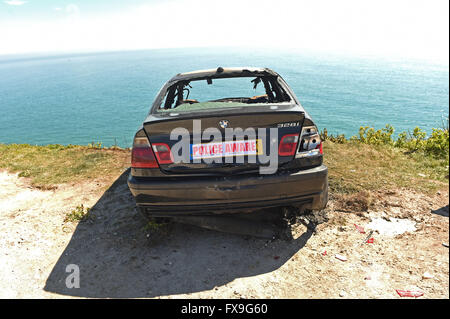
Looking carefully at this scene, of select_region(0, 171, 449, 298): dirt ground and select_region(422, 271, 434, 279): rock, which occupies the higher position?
select_region(422, 271, 434, 279): rock

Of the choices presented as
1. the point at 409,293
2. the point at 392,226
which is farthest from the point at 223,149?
the point at 392,226

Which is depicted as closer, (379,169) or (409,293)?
(409,293)

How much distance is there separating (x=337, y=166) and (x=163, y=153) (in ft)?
12.3

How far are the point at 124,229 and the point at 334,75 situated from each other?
66432mm

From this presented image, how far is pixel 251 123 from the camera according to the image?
274 centimetres

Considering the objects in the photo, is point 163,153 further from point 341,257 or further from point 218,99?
point 218,99

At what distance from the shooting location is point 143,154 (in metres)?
2.86

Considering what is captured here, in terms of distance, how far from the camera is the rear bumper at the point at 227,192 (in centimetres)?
274

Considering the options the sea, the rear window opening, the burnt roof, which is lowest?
the sea

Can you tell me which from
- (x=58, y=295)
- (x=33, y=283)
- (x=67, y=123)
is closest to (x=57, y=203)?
(x=33, y=283)

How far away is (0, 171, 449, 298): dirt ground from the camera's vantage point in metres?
2.56

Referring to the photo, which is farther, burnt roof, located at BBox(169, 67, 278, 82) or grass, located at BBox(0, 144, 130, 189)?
grass, located at BBox(0, 144, 130, 189)

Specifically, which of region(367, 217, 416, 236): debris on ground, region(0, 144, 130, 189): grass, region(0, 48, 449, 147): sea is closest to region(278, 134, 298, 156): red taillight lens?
region(367, 217, 416, 236): debris on ground

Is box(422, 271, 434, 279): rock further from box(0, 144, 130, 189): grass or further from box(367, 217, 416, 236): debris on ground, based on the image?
box(0, 144, 130, 189): grass
